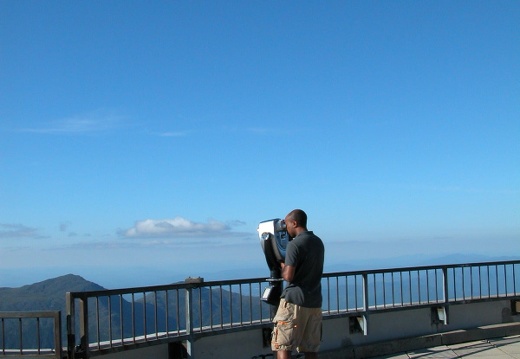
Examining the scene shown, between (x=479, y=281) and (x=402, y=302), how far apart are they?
1896mm

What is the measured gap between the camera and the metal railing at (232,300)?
835 cm

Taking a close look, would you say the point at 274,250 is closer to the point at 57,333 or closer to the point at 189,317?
the point at 189,317

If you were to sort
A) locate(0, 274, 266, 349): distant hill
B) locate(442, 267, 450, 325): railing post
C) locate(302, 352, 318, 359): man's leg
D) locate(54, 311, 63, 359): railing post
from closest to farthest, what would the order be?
locate(54, 311, 63, 359): railing post → locate(302, 352, 318, 359): man's leg → locate(0, 274, 266, 349): distant hill → locate(442, 267, 450, 325): railing post

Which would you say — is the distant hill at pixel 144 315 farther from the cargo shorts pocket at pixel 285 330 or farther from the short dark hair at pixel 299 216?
the short dark hair at pixel 299 216

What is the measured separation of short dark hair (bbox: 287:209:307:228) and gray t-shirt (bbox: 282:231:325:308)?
144 mm

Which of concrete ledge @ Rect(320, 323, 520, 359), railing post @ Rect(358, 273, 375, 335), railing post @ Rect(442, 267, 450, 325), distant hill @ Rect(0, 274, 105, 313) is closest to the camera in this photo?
concrete ledge @ Rect(320, 323, 520, 359)

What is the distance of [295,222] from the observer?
7.69 meters

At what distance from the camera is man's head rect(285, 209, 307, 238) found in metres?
7.69

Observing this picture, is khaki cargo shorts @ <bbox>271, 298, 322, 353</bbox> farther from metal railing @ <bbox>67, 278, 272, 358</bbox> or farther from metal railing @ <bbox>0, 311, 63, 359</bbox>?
metal railing @ <bbox>0, 311, 63, 359</bbox>

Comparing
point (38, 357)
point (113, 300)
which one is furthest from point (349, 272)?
point (38, 357)

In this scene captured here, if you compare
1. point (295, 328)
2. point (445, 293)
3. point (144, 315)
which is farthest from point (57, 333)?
point (445, 293)

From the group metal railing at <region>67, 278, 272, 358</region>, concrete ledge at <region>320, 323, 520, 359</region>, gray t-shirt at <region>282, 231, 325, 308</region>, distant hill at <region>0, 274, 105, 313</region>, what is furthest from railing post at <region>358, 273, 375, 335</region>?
distant hill at <region>0, 274, 105, 313</region>

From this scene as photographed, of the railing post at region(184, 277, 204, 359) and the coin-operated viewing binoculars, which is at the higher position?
the coin-operated viewing binoculars

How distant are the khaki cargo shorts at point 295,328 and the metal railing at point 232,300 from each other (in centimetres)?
171
